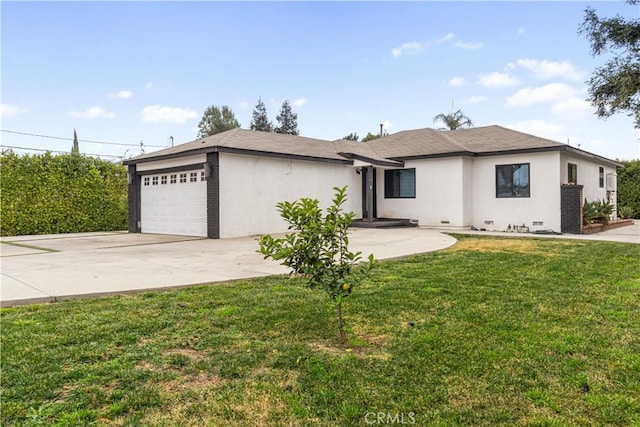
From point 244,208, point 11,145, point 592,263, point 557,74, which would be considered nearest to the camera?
point 592,263

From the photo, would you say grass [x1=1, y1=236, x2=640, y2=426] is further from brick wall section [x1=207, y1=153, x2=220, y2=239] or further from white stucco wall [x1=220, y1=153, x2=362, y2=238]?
white stucco wall [x1=220, y1=153, x2=362, y2=238]

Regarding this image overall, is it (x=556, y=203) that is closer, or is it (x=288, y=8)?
(x=556, y=203)

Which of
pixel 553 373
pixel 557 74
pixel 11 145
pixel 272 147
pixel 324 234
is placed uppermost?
pixel 557 74

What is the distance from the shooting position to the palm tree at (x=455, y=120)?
34938mm

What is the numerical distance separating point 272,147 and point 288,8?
525cm

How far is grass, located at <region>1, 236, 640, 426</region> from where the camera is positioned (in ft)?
7.82

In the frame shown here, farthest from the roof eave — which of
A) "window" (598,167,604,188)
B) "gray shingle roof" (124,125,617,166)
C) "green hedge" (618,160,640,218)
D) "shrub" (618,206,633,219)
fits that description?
"green hedge" (618,160,640,218)

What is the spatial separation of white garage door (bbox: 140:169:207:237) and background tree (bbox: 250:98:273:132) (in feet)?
91.1

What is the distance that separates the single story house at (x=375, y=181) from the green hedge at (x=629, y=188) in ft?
11.9

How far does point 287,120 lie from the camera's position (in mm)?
43562

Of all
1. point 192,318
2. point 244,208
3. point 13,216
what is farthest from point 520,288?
point 13,216

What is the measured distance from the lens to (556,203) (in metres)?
14.6

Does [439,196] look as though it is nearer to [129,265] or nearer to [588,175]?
[588,175]

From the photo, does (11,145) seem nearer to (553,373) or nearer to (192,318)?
(192,318)
